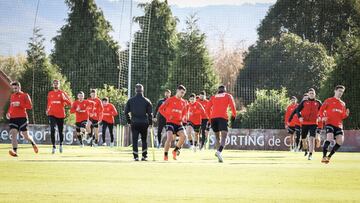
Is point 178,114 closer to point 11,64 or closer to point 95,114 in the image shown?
point 95,114

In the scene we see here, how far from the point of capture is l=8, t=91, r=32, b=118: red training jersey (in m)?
25.6

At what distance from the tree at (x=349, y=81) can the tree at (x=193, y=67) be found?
31.1 ft

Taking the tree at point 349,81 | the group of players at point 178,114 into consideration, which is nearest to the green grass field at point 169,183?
the group of players at point 178,114

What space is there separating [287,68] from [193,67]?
45.6 feet

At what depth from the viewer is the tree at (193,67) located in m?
54.7

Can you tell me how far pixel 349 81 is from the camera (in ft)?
158

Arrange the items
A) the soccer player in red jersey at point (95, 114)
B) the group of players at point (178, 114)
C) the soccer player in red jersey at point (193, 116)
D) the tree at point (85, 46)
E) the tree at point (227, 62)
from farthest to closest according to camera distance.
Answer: the tree at point (227, 62), the tree at point (85, 46), the soccer player in red jersey at point (95, 114), the soccer player in red jersey at point (193, 116), the group of players at point (178, 114)

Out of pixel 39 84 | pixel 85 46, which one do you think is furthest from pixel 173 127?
pixel 85 46

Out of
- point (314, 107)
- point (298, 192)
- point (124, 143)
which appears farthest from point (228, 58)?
point (298, 192)

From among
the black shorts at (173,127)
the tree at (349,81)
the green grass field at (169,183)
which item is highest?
the tree at (349,81)

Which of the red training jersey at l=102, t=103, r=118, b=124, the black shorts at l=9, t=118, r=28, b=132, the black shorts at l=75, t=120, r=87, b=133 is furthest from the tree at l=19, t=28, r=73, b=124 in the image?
the black shorts at l=9, t=118, r=28, b=132

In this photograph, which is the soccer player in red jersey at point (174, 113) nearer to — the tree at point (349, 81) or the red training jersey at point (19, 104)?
the red training jersey at point (19, 104)

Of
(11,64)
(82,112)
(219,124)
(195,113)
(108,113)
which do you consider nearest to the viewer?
(219,124)

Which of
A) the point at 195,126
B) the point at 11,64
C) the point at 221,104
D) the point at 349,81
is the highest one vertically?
the point at 11,64
